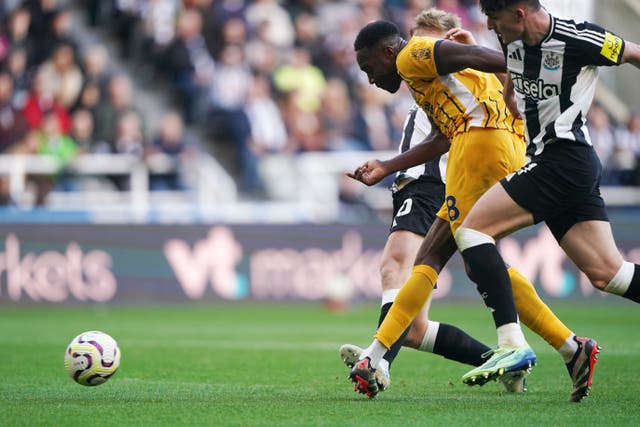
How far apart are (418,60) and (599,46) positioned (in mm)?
1060

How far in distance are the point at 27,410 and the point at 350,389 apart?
2140mm

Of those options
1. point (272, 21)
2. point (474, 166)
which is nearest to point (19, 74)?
point (272, 21)

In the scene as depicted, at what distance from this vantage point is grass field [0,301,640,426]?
580 cm

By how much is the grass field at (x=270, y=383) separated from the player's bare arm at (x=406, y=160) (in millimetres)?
1341

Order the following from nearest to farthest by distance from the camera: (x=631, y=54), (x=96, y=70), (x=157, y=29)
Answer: (x=631, y=54)
(x=96, y=70)
(x=157, y=29)

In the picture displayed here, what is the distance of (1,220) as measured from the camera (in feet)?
53.6

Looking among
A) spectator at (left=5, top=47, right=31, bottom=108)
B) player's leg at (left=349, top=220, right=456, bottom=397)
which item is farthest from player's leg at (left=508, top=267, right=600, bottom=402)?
spectator at (left=5, top=47, right=31, bottom=108)

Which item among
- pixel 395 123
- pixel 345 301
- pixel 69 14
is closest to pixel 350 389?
pixel 345 301

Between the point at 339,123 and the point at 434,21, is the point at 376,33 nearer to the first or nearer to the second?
the point at 434,21

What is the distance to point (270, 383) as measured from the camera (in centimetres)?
753

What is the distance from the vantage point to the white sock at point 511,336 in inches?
247

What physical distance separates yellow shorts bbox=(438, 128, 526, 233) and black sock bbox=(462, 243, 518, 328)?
31 cm

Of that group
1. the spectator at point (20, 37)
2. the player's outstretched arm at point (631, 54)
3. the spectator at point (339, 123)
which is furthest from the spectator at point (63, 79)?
the player's outstretched arm at point (631, 54)

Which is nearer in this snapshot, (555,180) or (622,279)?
(555,180)
